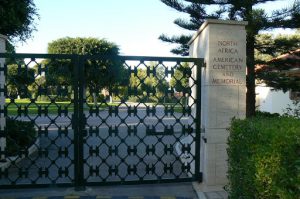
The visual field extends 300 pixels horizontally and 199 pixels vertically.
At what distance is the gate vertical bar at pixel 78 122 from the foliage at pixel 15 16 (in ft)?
13.5

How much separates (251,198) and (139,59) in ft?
9.35

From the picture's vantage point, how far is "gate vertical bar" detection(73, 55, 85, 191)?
5.52 meters

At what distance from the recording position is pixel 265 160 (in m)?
3.21

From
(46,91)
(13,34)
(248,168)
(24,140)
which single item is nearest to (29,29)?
(13,34)

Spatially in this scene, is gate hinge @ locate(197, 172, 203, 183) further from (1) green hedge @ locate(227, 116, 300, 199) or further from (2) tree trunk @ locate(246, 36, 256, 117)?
(2) tree trunk @ locate(246, 36, 256, 117)

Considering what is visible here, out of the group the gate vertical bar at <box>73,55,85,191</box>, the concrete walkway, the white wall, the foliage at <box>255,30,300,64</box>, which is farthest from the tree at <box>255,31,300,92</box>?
the white wall

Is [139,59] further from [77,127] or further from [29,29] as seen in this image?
[29,29]

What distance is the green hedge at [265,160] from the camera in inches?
111

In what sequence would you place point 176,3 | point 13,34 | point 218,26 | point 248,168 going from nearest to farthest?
1. point 248,168
2. point 218,26
3. point 13,34
4. point 176,3

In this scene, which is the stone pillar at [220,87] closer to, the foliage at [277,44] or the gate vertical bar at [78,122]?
the gate vertical bar at [78,122]

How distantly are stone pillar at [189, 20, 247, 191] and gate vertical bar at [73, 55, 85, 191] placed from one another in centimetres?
188

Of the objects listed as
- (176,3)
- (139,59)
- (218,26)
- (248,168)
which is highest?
(176,3)

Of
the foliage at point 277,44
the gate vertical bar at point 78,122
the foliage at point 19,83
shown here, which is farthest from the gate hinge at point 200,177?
the foliage at point 277,44

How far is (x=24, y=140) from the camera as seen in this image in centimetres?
877
